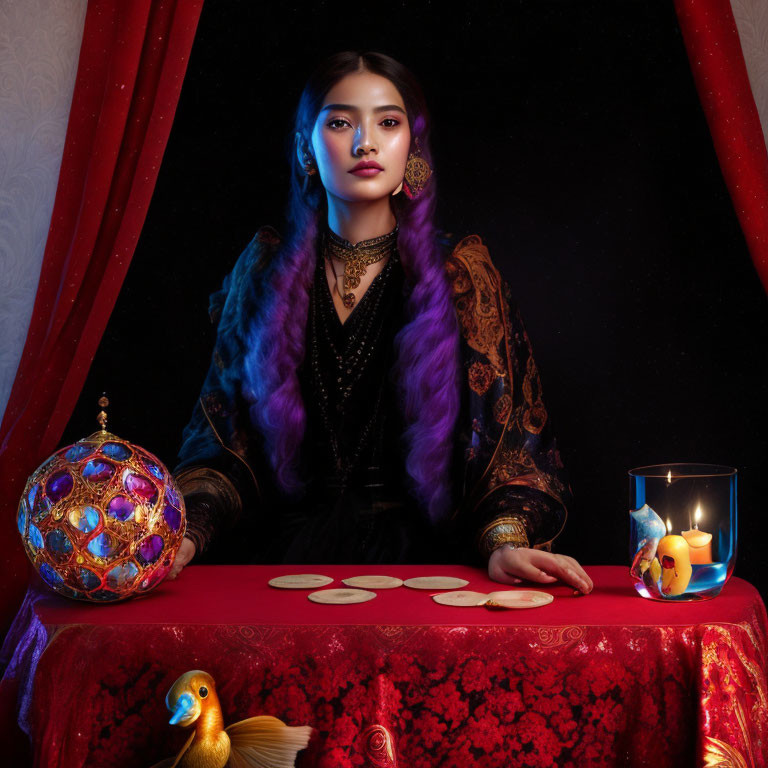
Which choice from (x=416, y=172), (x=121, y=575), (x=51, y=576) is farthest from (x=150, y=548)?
(x=416, y=172)

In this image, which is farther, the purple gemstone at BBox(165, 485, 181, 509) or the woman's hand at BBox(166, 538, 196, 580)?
the woman's hand at BBox(166, 538, 196, 580)

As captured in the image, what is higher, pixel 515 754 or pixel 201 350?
pixel 201 350

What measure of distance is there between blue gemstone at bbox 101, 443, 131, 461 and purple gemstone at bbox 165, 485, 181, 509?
0.30 ft

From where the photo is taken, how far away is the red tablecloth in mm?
1450

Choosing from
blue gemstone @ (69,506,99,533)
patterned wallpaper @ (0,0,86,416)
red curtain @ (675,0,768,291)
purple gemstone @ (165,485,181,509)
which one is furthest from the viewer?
patterned wallpaper @ (0,0,86,416)

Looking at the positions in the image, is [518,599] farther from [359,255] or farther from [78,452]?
[359,255]

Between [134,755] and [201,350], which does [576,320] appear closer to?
[201,350]

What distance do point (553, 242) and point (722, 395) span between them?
0.58 metres

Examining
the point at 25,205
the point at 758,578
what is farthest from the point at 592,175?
the point at 25,205

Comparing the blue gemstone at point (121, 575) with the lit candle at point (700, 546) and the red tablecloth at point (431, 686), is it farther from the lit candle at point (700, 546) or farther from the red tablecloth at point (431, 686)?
the lit candle at point (700, 546)

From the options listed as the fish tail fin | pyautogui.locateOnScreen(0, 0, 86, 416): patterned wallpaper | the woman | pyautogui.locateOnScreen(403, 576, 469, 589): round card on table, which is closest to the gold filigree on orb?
pyautogui.locateOnScreen(403, 576, 469, 589): round card on table

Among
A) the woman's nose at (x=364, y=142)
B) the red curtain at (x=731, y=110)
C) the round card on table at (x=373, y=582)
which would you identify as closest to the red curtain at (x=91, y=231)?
the woman's nose at (x=364, y=142)

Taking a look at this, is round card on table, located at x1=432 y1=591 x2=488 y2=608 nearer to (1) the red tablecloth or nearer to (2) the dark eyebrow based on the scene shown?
(1) the red tablecloth

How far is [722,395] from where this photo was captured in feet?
7.59
